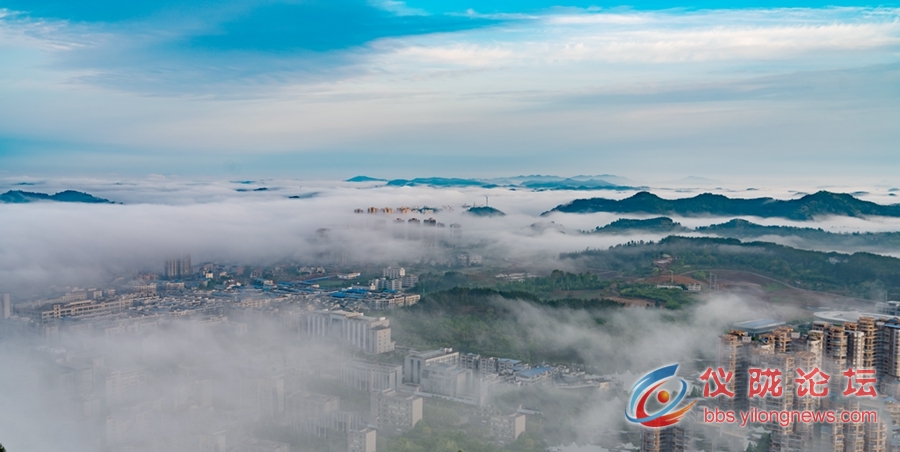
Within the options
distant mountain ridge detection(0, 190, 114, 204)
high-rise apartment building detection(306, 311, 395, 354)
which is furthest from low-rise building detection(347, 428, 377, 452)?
distant mountain ridge detection(0, 190, 114, 204)

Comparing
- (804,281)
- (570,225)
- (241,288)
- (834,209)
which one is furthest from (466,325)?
(834,209)

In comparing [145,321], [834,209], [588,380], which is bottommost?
[588,380]

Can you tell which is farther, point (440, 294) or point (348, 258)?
point (348, 258)

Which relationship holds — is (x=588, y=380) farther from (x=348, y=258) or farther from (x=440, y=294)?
(x=348, y=258)

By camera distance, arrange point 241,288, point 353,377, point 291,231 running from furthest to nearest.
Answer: point 291,231 → point 241,288 → point 353,377

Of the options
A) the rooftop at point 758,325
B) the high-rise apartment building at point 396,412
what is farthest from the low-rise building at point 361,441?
the rooftop at point 758,325

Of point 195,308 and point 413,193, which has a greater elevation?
point 413,193

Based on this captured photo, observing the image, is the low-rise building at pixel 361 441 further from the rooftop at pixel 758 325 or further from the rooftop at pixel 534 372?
the rooftop at pixel 758 325
